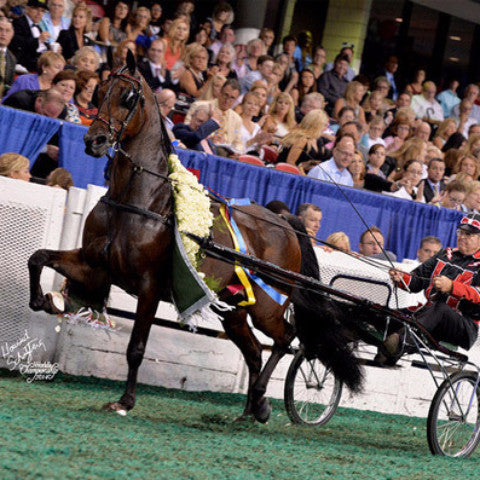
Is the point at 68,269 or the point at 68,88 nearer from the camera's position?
the point at 68,269

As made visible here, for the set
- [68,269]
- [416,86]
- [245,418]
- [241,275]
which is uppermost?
[416,86]

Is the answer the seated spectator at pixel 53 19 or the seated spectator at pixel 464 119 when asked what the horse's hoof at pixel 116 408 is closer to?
the seated spectator at pixel 53 19

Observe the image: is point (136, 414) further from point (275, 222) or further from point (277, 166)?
point (277, 166)

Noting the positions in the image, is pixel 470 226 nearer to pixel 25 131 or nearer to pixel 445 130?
pixel 25 131

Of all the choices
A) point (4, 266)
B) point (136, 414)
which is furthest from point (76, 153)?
point (136, 414)

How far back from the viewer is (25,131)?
8.89 m

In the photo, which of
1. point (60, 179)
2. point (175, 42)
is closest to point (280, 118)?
point (175, 42)

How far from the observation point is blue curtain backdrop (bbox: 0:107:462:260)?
8938 mm

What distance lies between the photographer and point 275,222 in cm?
745

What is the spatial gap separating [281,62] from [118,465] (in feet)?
36.0

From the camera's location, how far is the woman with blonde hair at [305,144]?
11477 mm

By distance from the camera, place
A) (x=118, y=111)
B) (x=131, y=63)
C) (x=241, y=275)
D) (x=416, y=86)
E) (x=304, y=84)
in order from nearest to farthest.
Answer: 1. (x=118, y=111)
2. (x=131, y=63)
3. (x=241, y=275)
4. (x=304, y=84)
5. (x=416, y=86)

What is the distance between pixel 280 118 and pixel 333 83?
3664 mm

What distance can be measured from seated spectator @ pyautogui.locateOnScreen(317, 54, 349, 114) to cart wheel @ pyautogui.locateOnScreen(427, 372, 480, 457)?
917cm
